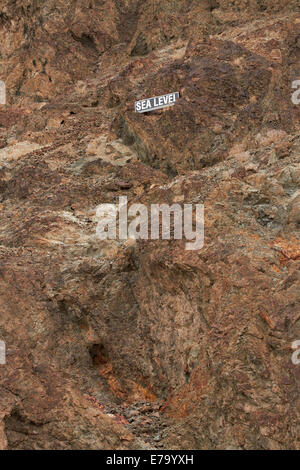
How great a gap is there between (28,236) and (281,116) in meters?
5.83

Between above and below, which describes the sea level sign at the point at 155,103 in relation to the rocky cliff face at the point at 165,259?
above

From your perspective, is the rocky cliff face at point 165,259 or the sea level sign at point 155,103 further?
the sea level sign at point 155,103

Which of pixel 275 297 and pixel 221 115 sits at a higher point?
pixel 221 115

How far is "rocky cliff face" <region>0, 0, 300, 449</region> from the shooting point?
10555mm

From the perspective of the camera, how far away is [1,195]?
17.3 m

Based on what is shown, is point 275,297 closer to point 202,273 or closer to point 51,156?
point 202,273

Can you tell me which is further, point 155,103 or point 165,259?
point 155,103

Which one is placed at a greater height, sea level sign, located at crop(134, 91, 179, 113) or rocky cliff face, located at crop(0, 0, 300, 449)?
sea level sign, located at crop(134, 91, 179, 113)

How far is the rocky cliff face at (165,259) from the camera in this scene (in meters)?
10.6

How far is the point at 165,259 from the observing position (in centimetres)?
1180

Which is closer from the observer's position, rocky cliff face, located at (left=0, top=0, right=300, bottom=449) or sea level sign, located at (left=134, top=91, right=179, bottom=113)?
rocky cliff face, located at (left=0, top=0, right=300, bottom=449)

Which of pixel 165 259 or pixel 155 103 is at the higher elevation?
pixel 155 103
